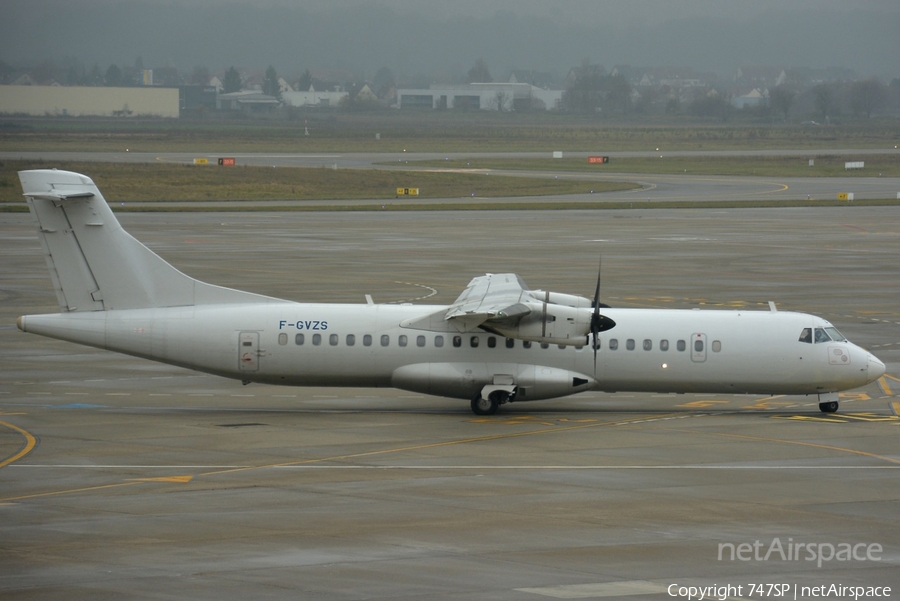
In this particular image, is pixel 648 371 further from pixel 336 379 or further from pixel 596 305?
pixel 336 379

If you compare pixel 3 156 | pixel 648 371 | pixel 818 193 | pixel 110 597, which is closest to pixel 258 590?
pixel 110 597

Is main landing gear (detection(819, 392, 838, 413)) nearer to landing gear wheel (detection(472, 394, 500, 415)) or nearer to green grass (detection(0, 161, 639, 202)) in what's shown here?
landing gear wheel (detection(472, 394, 500, 415))

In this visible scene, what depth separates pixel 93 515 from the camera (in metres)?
19.1

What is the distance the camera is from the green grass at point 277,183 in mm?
95938

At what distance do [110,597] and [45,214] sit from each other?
15894 millimetres

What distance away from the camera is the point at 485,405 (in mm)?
28703

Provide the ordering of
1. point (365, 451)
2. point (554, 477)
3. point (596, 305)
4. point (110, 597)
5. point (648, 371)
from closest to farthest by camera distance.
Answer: point (110, 597) → point (554, 477) → point (365, 451) → point (596, 305) → point (648, 371)

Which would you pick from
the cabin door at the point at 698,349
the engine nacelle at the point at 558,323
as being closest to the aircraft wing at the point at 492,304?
the engine nacelle at the point at 558,323

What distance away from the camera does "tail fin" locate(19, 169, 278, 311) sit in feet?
92.9

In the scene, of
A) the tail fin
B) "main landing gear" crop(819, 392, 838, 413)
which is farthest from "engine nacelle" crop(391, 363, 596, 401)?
"main landing gear" crop(819, 392, 838, 413)

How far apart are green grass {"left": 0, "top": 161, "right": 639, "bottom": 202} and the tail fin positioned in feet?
209

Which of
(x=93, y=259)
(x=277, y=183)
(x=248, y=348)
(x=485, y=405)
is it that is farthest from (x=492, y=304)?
(x=277, y=183)

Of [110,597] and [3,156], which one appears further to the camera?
[3,156]

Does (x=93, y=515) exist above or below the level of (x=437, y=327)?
below
